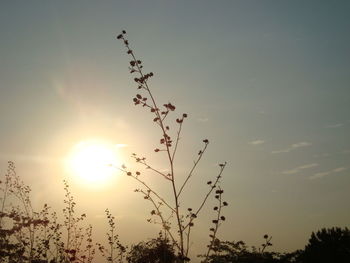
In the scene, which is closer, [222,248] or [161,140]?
[161,140]

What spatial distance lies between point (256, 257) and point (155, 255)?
24.2 ft

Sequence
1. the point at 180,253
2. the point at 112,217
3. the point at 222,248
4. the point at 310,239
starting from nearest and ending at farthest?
1. the point at 180,253
2. the point at 112,217
3. the point at 310,239
4. the point at 222,248

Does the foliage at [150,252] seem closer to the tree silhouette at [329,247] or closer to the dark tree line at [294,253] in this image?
the dark tree line at [294,253]

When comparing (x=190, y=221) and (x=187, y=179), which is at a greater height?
(x=187, y=179)

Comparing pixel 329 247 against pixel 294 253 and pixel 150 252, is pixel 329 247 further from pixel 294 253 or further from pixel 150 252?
pixel 150 252

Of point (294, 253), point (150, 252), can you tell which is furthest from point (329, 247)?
point (150, 252)

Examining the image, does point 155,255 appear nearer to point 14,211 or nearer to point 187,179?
point 14,211

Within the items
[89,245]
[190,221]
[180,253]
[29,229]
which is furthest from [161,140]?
[89,245]

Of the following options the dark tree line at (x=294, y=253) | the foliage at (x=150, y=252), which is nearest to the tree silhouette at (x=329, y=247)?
the dark tree line at (x=294, y=253)

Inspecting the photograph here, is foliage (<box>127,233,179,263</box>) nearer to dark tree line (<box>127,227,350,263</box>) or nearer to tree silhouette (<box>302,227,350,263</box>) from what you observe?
dark tree line (<box>127,227,350,263</box>)

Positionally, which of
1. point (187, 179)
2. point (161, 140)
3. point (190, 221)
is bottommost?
point (190, 221)

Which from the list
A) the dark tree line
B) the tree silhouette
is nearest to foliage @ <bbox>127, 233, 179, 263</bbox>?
the dark tree line

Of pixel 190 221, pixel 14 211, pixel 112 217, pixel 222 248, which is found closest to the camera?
pixel 190 221

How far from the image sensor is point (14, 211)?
14188 mm
